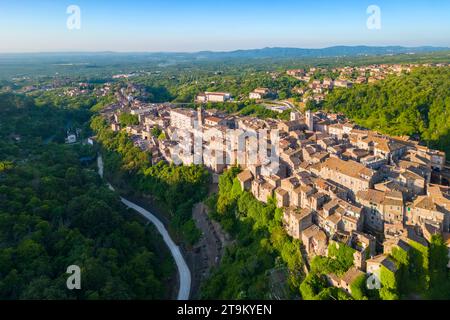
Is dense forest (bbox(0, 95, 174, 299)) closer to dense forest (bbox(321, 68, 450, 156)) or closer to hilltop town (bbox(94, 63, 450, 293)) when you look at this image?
hilltop town (bbox(94, 63, 450, 293))

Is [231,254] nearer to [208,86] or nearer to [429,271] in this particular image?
[429,271]

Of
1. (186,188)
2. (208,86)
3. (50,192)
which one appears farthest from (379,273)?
(208,86)

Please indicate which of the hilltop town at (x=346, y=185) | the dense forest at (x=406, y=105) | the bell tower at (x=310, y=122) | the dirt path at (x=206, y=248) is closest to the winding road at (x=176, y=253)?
the dirt path at (x=206, y=248)

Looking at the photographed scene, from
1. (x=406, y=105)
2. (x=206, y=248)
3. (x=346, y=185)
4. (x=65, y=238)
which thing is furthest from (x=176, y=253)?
→ (x=406, y=105)

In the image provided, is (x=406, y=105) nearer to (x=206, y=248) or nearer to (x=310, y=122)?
(x=310, y=122)

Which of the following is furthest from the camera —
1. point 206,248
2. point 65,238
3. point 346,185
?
point 206,248

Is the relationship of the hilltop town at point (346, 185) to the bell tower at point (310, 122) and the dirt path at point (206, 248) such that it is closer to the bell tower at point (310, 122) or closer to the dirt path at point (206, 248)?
the bell tower at point (310, 122)

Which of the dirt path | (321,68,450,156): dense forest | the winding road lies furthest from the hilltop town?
(321,68,450,156): dense forest
